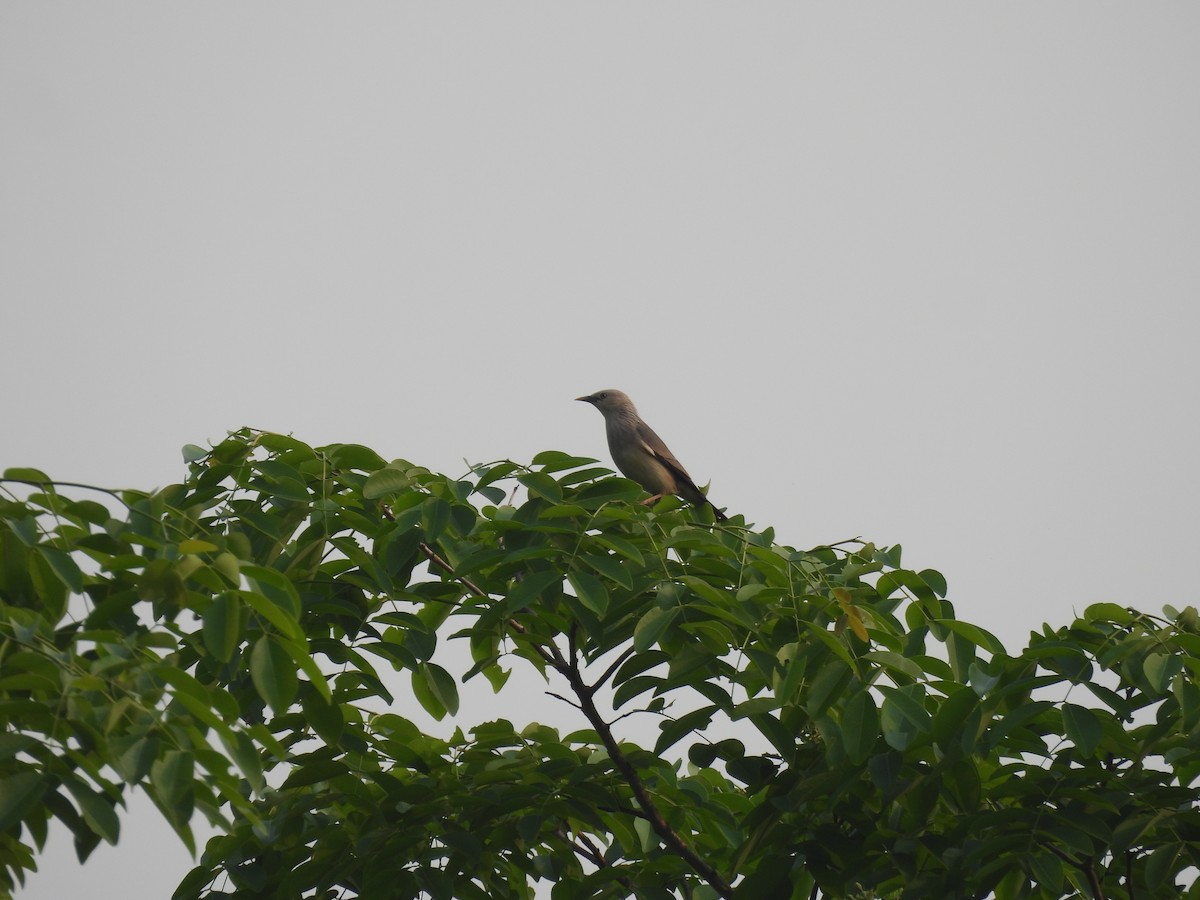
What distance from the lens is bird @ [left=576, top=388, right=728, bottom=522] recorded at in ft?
28.1

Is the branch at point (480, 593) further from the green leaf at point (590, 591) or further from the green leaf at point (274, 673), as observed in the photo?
the green leaf at point (274, 673)

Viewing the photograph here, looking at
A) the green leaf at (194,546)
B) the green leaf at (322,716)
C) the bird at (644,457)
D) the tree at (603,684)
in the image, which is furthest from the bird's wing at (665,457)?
the green leaf at (194,546)

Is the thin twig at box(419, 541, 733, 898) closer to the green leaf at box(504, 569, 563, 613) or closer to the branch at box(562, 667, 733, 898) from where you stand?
the branch at box(562, 667, 733, 898)

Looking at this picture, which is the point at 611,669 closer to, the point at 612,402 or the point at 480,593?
the point at 480,593

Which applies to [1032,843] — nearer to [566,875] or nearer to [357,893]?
[566,875]

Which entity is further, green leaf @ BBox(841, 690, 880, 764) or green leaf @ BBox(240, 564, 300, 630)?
green leaf @ BBox(841, 690, 880, 764)

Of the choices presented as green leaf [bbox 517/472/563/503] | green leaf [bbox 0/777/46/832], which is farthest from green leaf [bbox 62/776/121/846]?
green leaf [bbox 517/472/563/503]

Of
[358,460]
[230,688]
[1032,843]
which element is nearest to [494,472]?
[358,460]

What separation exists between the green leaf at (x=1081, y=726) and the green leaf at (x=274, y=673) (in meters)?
2.30

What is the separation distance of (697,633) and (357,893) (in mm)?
1626

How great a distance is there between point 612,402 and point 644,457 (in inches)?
43.5

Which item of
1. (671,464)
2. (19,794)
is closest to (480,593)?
(19,794)

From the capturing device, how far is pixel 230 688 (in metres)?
3.97

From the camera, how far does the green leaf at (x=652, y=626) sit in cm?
361
